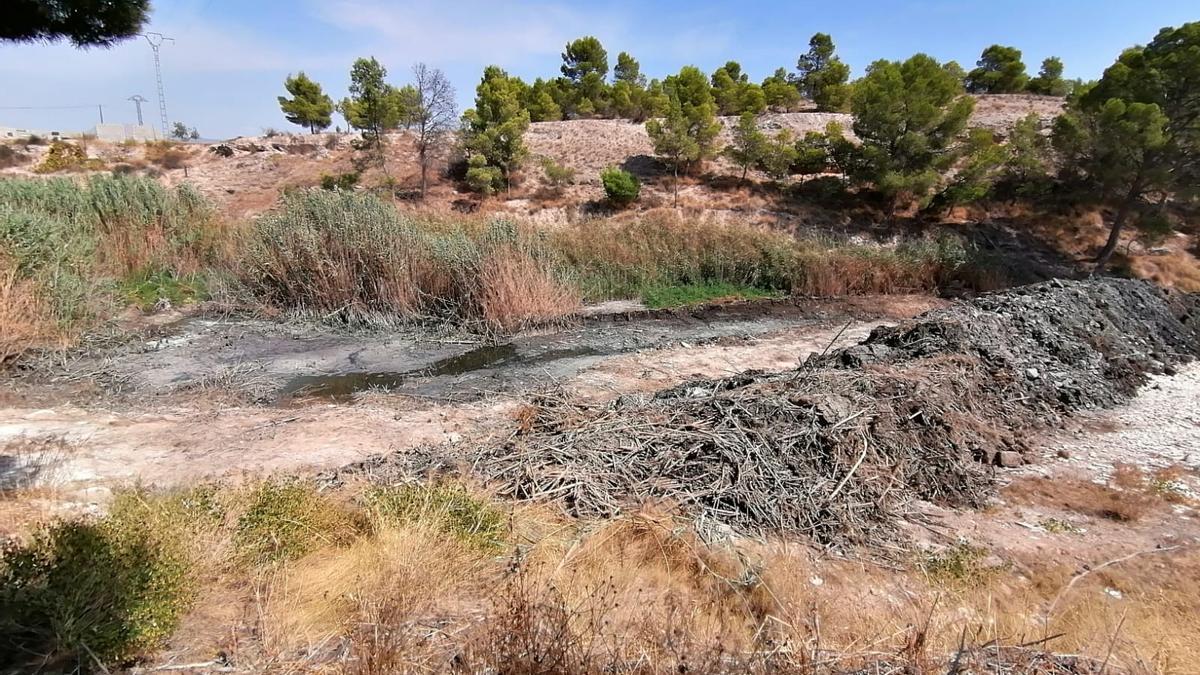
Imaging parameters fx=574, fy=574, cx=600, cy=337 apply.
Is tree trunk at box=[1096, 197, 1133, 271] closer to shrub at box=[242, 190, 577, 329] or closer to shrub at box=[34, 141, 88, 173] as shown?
shrub at box=[242, 190, 577, 329]

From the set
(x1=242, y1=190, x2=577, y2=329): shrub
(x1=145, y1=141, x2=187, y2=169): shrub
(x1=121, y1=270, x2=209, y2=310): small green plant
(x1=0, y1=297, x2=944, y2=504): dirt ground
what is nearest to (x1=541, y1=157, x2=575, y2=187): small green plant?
(x1=242, y1=190, x2=577, y2=329): shrub

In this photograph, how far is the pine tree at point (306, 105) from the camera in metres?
26.3

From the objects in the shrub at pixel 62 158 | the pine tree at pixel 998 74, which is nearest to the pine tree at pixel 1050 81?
the pine tree at pixel 998 74

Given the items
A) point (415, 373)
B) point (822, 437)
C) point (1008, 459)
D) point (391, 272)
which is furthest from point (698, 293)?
point (822, 437)

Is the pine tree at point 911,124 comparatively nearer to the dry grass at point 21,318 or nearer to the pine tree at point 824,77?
the pine tree at point 824,77

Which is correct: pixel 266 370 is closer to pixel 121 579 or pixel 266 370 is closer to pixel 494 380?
pixel 494 380

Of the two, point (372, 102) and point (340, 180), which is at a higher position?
point (372, 102)

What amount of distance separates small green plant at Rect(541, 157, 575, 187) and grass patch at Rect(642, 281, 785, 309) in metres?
8.94

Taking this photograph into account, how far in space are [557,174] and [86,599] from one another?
18191 mm

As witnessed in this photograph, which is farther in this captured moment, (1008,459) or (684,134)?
(684,134)

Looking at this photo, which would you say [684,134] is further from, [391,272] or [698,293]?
[391,272]

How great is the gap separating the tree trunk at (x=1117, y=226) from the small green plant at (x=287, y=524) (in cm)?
1843

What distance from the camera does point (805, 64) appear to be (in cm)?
3403

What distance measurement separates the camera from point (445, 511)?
3139 mm
